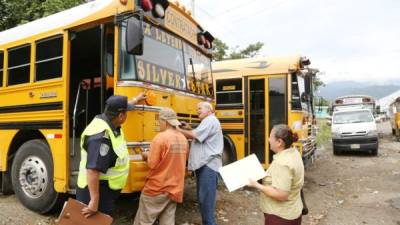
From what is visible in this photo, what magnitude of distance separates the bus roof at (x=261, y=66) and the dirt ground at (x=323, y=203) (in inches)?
108

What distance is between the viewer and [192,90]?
239 inches

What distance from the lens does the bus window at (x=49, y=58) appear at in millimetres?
5277

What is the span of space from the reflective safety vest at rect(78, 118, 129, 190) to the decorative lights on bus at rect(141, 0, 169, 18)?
211cm

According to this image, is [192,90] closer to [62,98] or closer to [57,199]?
[62,98]

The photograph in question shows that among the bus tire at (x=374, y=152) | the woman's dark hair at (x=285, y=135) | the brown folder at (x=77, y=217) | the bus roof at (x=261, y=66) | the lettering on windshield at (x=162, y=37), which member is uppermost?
the bus roof at (x=261, y=66)

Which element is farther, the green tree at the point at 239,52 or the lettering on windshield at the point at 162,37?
the green tree at the point at 239,52

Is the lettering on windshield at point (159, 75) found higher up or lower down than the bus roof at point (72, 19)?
lower down

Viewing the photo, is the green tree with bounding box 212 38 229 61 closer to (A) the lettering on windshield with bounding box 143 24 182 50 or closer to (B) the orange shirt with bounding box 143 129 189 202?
(A) the lettering on windshield with bounding box 143 24 182 50

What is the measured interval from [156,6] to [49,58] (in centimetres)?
167

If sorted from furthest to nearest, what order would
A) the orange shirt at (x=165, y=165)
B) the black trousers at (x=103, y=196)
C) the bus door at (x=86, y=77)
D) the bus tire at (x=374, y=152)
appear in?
1. the bus tire at (x=374, y=152)
2. the bus door at (x=86, y=77)
3. the orange shirt at (x=165, y=165)
4. the black trousers at (x=103, y=196)

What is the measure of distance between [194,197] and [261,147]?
252cm

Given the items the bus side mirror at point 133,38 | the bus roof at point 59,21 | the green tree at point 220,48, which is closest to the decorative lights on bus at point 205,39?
the bus roof at point 59,21

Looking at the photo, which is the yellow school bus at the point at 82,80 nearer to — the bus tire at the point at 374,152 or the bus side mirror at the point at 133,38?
the bus side mirror at the point at 133,38

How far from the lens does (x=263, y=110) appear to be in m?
9.02
